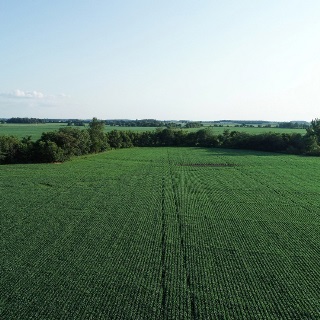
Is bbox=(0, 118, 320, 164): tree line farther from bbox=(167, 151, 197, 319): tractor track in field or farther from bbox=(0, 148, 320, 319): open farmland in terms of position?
bbox=(167, 151, 197, 319): tractor track in field

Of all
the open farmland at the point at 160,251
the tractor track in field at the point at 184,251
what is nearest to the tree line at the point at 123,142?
the open farmland at the point at 160,251

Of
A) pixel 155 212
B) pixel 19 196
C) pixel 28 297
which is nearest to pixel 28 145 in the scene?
pixel 19 196

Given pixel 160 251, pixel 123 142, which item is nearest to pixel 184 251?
pixel 160 251

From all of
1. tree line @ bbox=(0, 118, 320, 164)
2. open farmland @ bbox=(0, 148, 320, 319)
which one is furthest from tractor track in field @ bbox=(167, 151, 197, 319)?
tree line @ bbox=(0, 118, 320, 164)

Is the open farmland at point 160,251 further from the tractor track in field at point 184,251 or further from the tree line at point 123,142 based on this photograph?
the tree line at point 123,142

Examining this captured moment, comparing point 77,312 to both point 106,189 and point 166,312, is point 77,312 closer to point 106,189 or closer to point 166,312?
point 166,312

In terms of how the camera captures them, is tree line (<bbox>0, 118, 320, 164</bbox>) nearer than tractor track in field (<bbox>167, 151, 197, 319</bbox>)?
No

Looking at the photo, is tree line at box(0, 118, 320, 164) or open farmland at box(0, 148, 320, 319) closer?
open farmland at box(0, 148, 320, 319)
